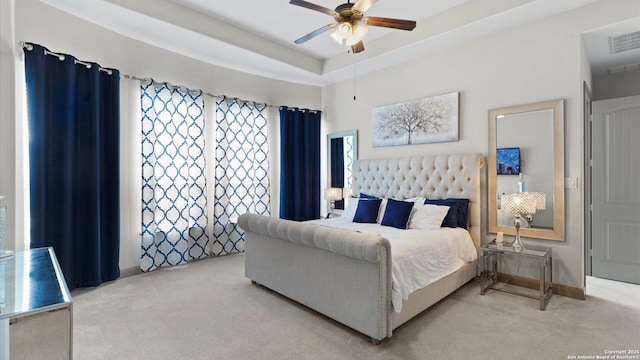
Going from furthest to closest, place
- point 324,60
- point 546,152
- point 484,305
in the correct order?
point 324,60, point 546,152, point 484,305

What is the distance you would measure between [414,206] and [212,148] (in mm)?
3052

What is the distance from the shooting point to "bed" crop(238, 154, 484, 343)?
7.36 feet

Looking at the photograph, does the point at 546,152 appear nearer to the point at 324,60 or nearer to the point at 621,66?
the point at 621,66

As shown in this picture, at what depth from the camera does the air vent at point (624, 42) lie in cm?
317

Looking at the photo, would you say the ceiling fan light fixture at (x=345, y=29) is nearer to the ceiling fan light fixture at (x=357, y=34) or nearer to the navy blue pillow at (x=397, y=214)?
the ceiling fan light fixture at (x=357, y=34)

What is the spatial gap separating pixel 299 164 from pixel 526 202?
3478 millimetres

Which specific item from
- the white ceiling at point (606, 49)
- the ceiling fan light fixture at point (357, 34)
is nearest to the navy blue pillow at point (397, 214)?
the ceiling fan light fixture at point (357, 34)

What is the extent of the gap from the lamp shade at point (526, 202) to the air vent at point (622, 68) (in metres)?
2.29

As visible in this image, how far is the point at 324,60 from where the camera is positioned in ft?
16.8

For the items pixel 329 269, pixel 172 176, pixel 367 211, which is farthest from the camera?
pixel 172 176

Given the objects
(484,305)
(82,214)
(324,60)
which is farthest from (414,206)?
(82,214)

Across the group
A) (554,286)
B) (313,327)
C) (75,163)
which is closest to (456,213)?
(554,286)

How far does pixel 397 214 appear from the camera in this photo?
12.1ft

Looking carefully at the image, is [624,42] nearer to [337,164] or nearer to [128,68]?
[337,164]
